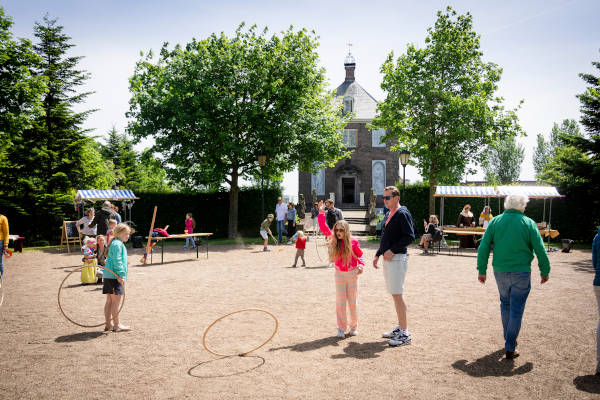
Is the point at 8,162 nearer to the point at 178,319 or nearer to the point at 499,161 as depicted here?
the point at 178,319

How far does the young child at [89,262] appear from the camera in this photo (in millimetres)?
Answer: 10062

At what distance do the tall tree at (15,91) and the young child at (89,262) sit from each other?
51.5 ft

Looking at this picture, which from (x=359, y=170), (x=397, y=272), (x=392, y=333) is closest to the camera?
(x=397, y=272)

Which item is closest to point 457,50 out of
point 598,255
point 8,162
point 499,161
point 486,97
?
point 486,97

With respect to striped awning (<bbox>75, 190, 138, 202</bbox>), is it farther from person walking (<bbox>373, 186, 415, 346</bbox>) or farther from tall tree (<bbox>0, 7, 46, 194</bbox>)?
person walking (<bbox>373, 186, 415, 346</bbox>)

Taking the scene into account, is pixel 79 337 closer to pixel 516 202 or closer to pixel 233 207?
pixel 516 202

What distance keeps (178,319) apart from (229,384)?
2833 mm

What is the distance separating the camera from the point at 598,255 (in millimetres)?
4781

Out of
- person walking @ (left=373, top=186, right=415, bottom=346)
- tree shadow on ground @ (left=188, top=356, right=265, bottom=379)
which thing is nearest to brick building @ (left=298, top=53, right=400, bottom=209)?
person walking @ (left=373, top=186, right=415, bottom=346)

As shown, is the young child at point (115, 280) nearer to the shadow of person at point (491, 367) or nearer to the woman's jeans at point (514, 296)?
the shadow of person at point (491, 367)

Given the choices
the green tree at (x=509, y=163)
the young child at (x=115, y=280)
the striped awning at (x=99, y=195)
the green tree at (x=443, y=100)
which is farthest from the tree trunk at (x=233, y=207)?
the green tree at (x=509, y=163)

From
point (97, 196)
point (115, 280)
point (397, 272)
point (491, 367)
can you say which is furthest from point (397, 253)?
point (97, 196)

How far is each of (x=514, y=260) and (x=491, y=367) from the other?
129 cm

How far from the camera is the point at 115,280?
6.24 m
